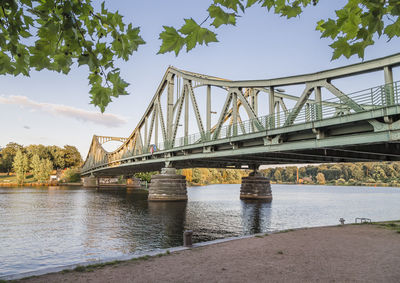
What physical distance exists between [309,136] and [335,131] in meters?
2.09

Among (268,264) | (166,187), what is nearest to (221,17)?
(268,264)

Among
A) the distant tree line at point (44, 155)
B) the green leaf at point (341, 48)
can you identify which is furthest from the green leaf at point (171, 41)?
the distant tree line at point (44, 155)

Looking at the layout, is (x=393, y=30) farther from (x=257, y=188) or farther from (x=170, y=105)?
(x=170, y=105)

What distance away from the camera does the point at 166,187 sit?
45125 mm

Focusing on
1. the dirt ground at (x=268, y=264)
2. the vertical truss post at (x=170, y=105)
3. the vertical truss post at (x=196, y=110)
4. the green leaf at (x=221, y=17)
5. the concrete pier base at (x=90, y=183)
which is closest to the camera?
the green leaf at (x=221, y=17)

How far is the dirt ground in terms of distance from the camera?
8.15 m

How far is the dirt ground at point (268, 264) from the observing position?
8148 millimetres

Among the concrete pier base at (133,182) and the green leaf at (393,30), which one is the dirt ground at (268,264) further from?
the concrete pier base at (133,182)

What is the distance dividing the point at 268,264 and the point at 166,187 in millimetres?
36512

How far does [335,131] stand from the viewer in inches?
805

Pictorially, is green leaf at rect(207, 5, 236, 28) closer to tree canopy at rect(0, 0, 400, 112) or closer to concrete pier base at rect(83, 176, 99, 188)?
tree canopy at rect(0, 0, 400, 112)

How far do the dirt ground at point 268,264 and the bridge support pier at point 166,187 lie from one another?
32.0 meters

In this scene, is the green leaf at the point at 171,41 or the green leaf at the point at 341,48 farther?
the green leaf at the point at 341,48

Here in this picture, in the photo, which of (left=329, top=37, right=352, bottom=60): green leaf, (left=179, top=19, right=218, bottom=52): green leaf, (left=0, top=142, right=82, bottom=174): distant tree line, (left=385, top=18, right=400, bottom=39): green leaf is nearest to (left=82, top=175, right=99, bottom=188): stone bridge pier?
(left=0, top=142, right=82, bottom=174): distant tree line
